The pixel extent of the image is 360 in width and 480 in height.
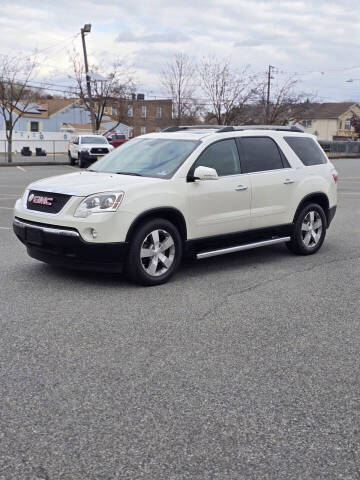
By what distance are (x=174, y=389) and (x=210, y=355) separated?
2.36 feet

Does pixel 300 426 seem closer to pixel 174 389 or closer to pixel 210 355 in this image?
pixel 174 389

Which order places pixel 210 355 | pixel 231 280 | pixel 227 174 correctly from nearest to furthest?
pixel 210 355 → pixel 231 280 → pixel 227 174

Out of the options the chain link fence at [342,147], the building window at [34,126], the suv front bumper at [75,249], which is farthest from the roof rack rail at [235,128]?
the building window at [34,126]

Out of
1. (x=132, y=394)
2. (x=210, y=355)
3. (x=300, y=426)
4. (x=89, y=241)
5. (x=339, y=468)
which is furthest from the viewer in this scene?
(x=89, y=241)

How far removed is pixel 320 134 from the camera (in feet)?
310

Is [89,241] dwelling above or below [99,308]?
above

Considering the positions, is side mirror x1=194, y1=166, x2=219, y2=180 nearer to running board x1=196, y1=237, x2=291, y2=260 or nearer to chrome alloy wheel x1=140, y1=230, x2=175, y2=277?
chrome alloy wheel x1=140, y1=230, x2=175, y2=277

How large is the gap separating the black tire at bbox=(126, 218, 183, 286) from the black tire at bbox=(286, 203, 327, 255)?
221cm

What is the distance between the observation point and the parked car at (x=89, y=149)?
3312 cm

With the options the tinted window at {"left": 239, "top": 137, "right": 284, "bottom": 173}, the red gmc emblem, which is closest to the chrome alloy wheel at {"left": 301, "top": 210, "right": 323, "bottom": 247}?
the tinted window at {"left": 239, "top": 137, "right": 284, "bottom": 173}

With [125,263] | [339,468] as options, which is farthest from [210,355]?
[125,263]

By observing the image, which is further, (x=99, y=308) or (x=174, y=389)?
(x=99, y=308)

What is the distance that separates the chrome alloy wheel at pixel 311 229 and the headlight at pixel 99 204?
3.24m

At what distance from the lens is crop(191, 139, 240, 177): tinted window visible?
7.51 m
